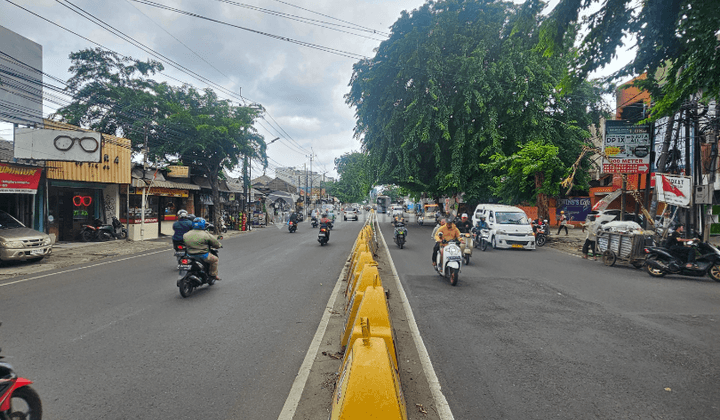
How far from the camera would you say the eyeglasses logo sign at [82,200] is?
19.6 meters

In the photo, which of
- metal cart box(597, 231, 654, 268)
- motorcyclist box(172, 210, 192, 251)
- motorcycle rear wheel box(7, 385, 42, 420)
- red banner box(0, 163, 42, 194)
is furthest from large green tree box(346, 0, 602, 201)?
motorcycle rear wheel box(7, 385, 42, 420)

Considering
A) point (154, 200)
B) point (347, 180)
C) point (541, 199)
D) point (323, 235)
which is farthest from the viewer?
point (347, 180)

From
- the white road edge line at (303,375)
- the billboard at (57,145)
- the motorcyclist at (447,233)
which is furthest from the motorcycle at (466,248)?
the billboard at (57,145)

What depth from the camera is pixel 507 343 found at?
16.5 ft

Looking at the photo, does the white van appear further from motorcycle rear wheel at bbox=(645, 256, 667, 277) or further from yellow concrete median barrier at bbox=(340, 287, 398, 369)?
yellow concrete median barrier at bbox=(340, 287, 398, 369)

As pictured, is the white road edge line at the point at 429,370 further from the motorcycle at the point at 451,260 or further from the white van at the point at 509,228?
the white van at the point at 509,228

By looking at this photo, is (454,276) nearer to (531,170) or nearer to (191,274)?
(191,274)

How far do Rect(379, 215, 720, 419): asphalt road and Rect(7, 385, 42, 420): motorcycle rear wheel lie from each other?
131 inches

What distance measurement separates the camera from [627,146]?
15.1m

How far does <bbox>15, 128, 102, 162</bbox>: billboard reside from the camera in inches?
616

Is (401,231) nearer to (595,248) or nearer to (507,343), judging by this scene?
(595,248)

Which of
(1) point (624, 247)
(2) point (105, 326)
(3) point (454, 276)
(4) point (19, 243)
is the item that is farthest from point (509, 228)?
(4) point (19, 243)

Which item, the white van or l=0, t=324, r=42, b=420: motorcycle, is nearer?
l=0, t=324, r=42, b=420: motorcycle

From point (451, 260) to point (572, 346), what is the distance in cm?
413
